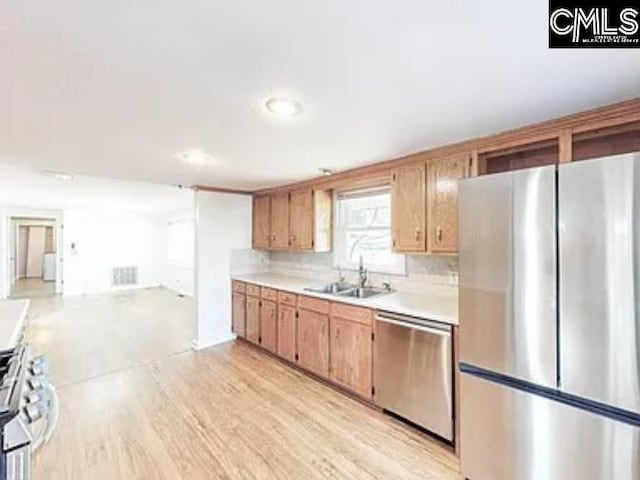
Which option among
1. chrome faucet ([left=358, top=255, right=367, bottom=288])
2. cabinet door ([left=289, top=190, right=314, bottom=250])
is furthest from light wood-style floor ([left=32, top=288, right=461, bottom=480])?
cabinet door ([left=289, top=190, right=314, bottom=250])

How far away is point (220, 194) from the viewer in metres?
4.83

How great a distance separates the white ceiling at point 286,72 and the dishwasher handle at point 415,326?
131 centimetres

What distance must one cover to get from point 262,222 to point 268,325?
4.85 feet

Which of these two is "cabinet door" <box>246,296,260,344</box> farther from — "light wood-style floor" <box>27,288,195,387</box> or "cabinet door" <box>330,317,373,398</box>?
"cabinet door" <box>330,317,373,398</box>

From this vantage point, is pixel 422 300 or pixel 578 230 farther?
pixel 422 300

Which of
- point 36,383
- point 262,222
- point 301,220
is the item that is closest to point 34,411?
point 36,383

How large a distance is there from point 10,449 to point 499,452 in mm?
2073

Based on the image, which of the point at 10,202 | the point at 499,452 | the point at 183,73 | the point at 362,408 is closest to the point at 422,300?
the point at 362,408

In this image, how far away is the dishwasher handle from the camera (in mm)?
2355

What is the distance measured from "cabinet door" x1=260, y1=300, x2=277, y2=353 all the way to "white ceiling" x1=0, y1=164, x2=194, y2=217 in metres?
2.26

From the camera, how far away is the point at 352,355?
310 centimetres

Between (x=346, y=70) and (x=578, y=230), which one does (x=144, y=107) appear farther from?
(x=578, y=230)

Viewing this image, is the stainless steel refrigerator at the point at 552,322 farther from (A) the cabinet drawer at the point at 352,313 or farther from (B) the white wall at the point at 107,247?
(B) the white wall at the point at 107,247

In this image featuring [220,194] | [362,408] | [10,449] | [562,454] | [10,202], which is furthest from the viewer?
[10,202]
